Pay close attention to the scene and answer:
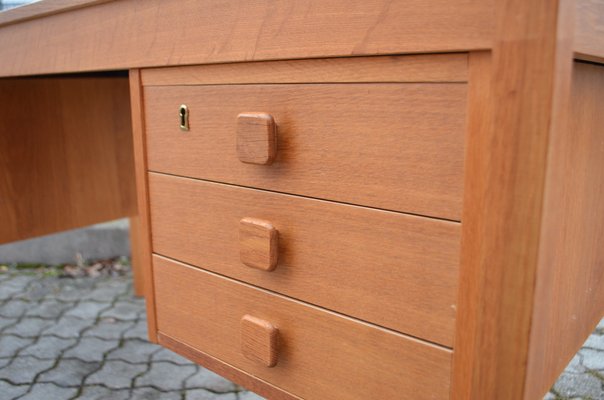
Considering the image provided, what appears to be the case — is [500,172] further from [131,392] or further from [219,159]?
[131,392]

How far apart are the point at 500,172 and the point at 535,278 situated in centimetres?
10

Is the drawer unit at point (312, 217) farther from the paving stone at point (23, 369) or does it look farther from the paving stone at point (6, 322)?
the paving stone at point (6, 322)

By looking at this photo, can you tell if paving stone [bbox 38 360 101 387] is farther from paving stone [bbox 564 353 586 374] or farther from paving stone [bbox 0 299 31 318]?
paving stone [bbox 564 353 586 374]

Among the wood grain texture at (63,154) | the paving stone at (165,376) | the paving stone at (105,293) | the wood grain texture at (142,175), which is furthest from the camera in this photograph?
the paving stone at (105,293)

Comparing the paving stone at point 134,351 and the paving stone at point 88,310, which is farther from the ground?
the paving stone at point 88,310

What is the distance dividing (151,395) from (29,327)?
28.2 inches

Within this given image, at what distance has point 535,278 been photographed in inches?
19.0

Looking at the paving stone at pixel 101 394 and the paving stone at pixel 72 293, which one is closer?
the paving stone at pixel 101 394

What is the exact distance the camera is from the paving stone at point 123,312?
204cm

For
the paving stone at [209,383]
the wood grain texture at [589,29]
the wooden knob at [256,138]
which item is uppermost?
the wood grain texture at [589,29]

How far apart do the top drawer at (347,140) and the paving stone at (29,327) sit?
1473 millimetres

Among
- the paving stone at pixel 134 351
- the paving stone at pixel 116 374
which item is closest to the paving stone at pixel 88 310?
the paving stone at pixel 134 351

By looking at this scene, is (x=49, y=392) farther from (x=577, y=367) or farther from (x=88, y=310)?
(x=577, y=367)

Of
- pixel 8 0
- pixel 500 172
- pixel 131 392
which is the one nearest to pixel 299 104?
pixel 500 172
